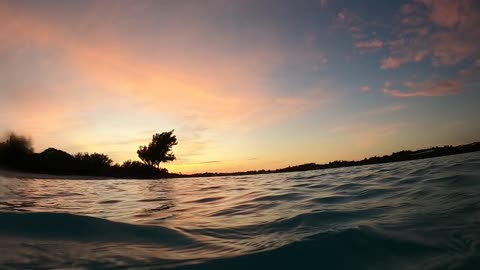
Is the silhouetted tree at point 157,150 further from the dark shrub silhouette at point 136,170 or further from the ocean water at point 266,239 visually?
the ocean water at point 266,239

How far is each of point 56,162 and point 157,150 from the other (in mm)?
15395

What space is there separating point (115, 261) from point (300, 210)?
3.34 m

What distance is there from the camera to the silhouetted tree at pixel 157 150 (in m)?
43.6

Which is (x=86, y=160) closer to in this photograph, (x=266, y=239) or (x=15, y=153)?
(x=15, y=153)

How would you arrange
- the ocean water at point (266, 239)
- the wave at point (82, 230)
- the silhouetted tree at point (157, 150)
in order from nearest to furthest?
1. the ocean water at point (266, 239)
2. the wave at point (82, 230)
3. the silhouetted tree at point (157, 150)

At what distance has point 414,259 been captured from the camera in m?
2.50

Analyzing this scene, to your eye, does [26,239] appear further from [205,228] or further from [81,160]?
[81,160]

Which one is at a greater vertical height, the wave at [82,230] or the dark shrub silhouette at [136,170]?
the dark shrub silhouette at [136,170]


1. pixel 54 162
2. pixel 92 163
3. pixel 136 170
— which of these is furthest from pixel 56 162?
pixel 136 170

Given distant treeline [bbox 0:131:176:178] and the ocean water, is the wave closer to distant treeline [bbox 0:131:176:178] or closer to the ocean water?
the ocean water

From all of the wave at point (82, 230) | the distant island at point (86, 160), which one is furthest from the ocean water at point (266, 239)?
the distant island at point (86, 160)

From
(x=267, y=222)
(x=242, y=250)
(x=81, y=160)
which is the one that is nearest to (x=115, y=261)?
(x=242, y=250)

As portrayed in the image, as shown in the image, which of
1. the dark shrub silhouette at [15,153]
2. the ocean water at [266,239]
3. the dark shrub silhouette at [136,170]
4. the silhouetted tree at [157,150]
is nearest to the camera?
the ocean water at [266,239]

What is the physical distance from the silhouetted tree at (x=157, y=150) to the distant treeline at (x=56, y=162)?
3425 millimetres
